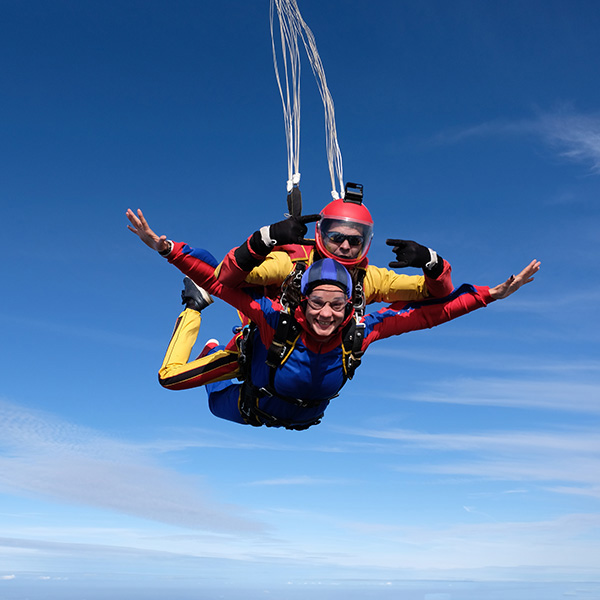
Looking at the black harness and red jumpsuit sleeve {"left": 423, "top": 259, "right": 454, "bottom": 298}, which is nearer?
the black harness

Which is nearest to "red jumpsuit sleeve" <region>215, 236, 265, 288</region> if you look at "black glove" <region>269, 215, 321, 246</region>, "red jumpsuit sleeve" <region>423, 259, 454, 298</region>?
"black glove" <region>269, 215, 321, 246</region>

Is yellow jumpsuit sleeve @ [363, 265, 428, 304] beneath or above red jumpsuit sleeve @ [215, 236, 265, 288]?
above

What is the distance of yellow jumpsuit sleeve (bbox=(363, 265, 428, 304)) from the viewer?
21.3ft

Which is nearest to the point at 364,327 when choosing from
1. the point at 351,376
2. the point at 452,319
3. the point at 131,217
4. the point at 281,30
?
the point at 351,376

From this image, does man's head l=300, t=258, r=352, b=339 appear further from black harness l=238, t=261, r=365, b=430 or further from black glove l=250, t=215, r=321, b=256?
black glove l=250, t=215, r=321, b=256

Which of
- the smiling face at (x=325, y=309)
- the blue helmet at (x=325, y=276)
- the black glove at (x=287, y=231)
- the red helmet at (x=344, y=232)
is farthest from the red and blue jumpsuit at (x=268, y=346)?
the red helmet at (x=344, y=232)

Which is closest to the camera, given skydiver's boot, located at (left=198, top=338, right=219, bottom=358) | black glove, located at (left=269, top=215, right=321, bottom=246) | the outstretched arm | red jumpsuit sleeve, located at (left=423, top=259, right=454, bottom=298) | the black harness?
black glove, located at (left=269, top=215, right=321, bottom=246)

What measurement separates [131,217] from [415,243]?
232 centimetres

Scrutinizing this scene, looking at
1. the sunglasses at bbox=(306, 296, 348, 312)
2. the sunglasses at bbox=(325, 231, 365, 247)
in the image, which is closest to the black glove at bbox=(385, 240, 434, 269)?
the sunglasses at bbox=(325, 231, 365, 247)

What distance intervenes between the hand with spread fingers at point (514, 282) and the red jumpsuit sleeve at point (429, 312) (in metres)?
0.07

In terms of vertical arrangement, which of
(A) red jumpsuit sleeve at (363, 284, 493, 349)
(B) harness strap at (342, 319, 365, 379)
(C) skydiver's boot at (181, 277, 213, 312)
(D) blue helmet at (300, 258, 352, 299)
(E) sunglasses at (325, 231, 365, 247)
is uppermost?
(C) skydiver's boot at (181, 277, 213, 312)

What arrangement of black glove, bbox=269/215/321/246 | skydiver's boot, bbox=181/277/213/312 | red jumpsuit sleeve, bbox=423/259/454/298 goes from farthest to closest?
skydiver's boot, bbox=181/277/213/312 → red jumpsuit sleeve, bbox=423/259/454/298 → black glove, bbox=269/215/321/246

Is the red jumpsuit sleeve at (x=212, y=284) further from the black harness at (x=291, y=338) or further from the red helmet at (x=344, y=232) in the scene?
the red helmet at (x=344, y=232)

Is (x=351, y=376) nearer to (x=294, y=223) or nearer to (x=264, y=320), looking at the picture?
(x=264, y=320)
